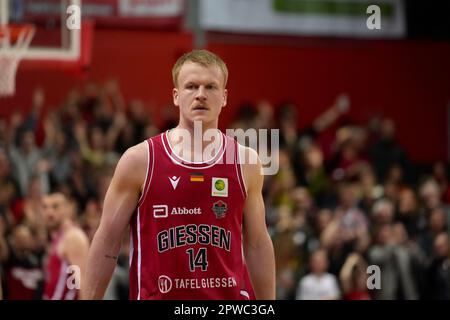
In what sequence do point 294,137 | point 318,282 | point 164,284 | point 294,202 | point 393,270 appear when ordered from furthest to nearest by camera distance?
point 294,137 < point 294,202 < point 393,270 < point 318,282 < point 164,284

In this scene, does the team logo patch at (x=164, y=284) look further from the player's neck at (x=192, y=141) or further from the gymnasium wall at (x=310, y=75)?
the gymnasium wall at (x=310, y=75)

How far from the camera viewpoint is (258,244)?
6.95 metres

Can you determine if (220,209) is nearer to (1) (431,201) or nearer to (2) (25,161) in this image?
(2) (25,161)

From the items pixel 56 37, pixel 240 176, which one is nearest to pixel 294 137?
pixel 56 37

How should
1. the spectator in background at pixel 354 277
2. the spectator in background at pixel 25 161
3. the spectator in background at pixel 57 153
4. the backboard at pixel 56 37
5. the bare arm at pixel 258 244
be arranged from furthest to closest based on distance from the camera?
the spectator in background at pixel 57 153 → the spectator in background at pixel 25 161 → the backboard at pixel 56 37 → the spectator in background at pixel 354 277 → the bare arm at pixel 258 244

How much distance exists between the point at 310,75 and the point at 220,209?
16.9 metres

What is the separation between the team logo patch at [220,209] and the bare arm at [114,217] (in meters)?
0.46

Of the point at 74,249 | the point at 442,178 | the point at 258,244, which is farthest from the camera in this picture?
the point at 442,178

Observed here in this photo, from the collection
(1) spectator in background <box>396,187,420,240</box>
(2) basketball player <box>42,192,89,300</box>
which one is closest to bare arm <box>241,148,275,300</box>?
(2) basketball player <box>42,192,89,300</box>

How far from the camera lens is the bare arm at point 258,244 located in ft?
22.6

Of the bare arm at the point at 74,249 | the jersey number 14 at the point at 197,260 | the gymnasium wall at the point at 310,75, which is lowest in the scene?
the jersey number 14 at the point at 197,260

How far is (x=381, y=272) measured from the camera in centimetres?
1614

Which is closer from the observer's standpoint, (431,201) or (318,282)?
(318,282)

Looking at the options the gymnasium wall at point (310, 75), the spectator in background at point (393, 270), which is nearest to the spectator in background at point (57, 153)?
the gymnasium wall at point (310, 75)
